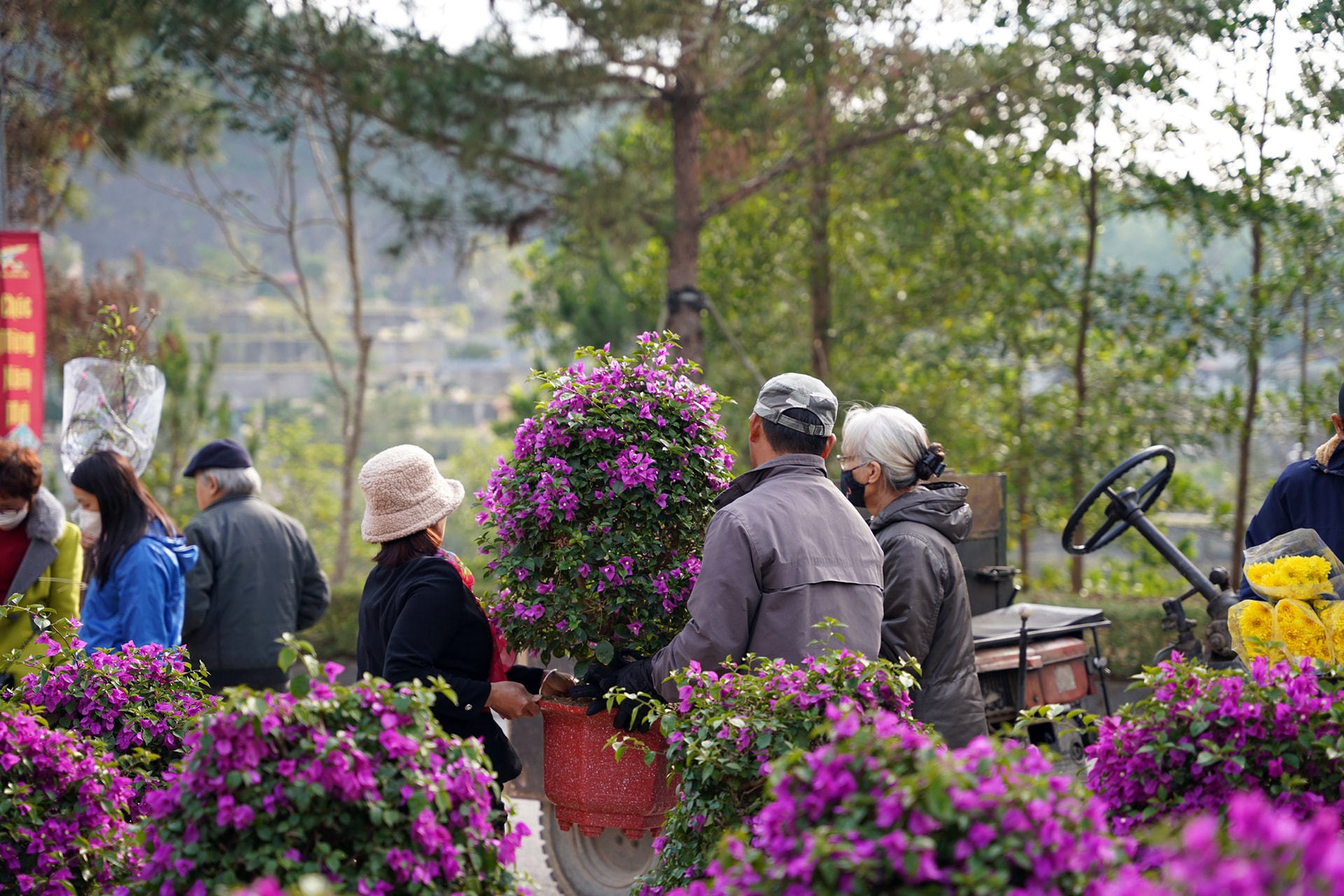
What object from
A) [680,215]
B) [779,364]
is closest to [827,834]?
[680,215]

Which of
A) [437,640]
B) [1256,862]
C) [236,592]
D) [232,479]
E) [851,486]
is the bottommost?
[236,592]

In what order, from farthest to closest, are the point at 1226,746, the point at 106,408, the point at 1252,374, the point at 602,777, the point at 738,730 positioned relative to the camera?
the point at 1252,374
the point at 106,408
the point at 602,777
the point at 738,730
the point at 1226,746

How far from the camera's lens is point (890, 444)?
3.28 meters

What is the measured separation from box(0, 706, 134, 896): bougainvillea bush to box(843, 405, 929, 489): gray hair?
2051 millimetres

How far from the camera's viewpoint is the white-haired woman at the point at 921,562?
10.2ft

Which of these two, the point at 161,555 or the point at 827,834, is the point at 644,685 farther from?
the point at 161,555

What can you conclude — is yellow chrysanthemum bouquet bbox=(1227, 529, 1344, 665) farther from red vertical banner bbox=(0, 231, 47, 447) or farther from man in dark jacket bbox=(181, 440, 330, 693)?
red vertical banner bbox=(0, 231, 47, 447)

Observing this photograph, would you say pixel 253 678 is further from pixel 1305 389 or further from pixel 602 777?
pixel 1305 389

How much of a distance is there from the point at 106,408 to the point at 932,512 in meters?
4.22

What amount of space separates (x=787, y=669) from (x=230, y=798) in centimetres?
109

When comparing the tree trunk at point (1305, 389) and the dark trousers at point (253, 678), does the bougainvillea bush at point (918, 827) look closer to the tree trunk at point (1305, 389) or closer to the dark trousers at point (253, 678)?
the dark trousers at point (253, 678)

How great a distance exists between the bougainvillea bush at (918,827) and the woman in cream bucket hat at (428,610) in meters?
1.26

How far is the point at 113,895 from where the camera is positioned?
2.12m

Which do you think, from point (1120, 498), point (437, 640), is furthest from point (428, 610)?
point (1120, 498)
